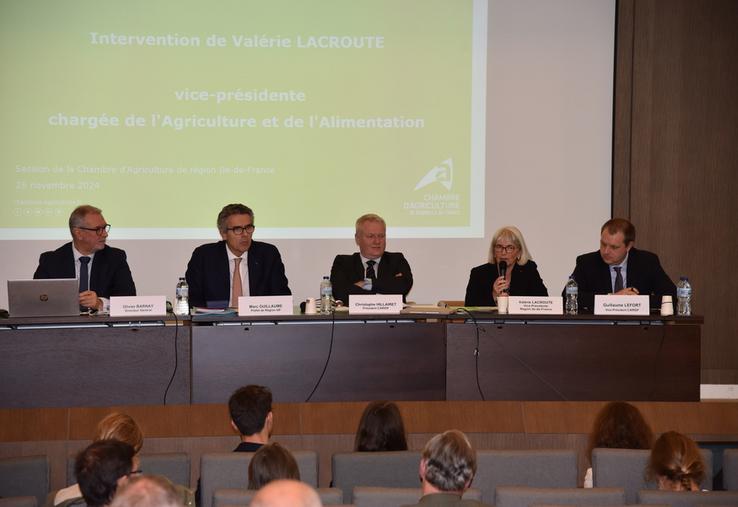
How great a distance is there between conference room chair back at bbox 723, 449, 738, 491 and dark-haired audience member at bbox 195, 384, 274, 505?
1.70m

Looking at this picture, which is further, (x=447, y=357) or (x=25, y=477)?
(x=447, y=357)

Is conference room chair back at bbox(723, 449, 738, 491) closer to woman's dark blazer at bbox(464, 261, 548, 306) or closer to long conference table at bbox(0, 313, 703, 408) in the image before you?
long conference table at bbox(0, 313, 703, 408)

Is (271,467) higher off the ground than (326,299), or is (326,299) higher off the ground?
(326,299)

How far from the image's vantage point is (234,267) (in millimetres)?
5871

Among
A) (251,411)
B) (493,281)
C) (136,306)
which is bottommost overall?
(251,411)

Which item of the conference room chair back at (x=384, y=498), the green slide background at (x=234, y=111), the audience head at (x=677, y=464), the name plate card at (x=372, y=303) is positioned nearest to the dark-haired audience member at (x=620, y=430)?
the audience head at (x=677, y=464)

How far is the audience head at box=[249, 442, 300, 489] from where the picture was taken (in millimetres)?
2848

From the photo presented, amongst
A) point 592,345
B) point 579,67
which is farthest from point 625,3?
point 592,345

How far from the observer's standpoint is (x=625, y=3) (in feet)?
24.0

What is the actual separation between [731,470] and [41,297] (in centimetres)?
337

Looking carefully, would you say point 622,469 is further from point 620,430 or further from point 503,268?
point 503,268

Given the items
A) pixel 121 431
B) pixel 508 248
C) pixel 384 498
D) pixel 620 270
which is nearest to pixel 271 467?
pixel 384 498

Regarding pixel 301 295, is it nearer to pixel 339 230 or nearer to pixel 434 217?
pixel 339 230

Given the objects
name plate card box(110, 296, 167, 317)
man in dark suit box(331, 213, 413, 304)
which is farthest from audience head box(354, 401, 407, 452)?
man in dark suit box(331, 213, 413, 304)
